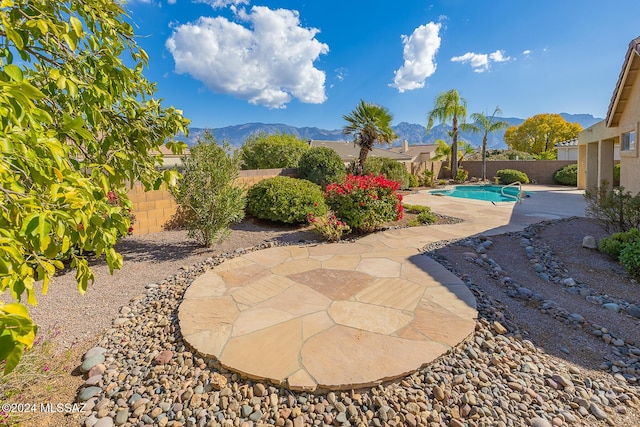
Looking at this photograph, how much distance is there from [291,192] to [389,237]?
2849 millimetres

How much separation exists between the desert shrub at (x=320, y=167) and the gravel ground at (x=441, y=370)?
7.33 metres

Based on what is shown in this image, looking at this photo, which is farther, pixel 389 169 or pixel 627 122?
pixel 389 169

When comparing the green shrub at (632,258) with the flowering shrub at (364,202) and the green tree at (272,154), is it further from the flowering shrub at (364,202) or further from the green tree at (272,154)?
the green tree at (272,154)

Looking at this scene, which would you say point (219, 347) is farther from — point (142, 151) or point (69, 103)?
point (69, 103)

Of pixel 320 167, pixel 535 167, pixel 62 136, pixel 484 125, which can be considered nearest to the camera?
pixel 62 136

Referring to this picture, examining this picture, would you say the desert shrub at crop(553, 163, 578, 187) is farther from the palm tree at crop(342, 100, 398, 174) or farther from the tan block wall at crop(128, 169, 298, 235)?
the tan block wall at crop(128, 169, 298, 235)

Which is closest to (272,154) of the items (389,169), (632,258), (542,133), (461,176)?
(389,169)

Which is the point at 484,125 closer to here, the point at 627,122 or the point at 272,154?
the point at 627,122

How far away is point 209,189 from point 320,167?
615cm

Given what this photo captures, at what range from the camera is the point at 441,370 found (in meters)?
2.49

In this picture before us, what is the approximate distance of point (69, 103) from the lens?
6.48 feet

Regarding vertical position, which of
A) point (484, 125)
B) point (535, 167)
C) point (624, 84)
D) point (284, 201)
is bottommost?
point (284, 201)

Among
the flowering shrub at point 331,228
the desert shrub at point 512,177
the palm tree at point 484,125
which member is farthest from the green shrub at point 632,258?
the palm tree at point 484,125

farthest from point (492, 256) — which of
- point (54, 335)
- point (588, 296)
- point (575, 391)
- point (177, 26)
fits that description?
point (177, 26)
